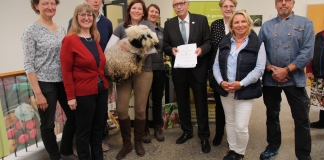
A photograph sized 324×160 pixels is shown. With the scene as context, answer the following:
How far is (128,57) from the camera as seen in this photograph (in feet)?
7.14

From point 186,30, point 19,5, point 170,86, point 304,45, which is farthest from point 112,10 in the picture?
point 304,45

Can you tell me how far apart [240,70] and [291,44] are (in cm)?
51

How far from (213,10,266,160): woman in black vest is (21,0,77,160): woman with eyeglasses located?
147 cm

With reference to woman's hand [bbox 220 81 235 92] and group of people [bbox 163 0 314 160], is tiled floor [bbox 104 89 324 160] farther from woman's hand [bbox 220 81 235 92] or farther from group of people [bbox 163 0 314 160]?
woman's hand [bbox 220 81 235 92]

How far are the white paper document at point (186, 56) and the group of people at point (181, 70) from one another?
54 mm

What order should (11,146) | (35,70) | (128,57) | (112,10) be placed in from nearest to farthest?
(35,70)
(128,57)
(11,146)
(112,10)

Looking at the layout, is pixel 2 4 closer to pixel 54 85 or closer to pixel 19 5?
pixel 19 5

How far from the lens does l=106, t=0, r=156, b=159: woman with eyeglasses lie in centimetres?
240

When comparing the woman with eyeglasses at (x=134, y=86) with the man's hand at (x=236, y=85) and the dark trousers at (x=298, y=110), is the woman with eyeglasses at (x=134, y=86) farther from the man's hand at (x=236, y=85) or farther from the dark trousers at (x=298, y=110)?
the dark trousers at (x=298, y=110)

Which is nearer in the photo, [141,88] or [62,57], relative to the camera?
[62,57]

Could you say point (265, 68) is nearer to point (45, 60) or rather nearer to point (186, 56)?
point (186, 56)

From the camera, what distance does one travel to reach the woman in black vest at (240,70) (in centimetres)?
205

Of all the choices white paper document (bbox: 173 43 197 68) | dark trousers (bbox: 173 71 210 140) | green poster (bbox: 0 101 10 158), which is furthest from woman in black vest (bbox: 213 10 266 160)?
green poster (bbox: 0 101 10 158)

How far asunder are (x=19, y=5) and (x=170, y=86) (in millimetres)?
2722
